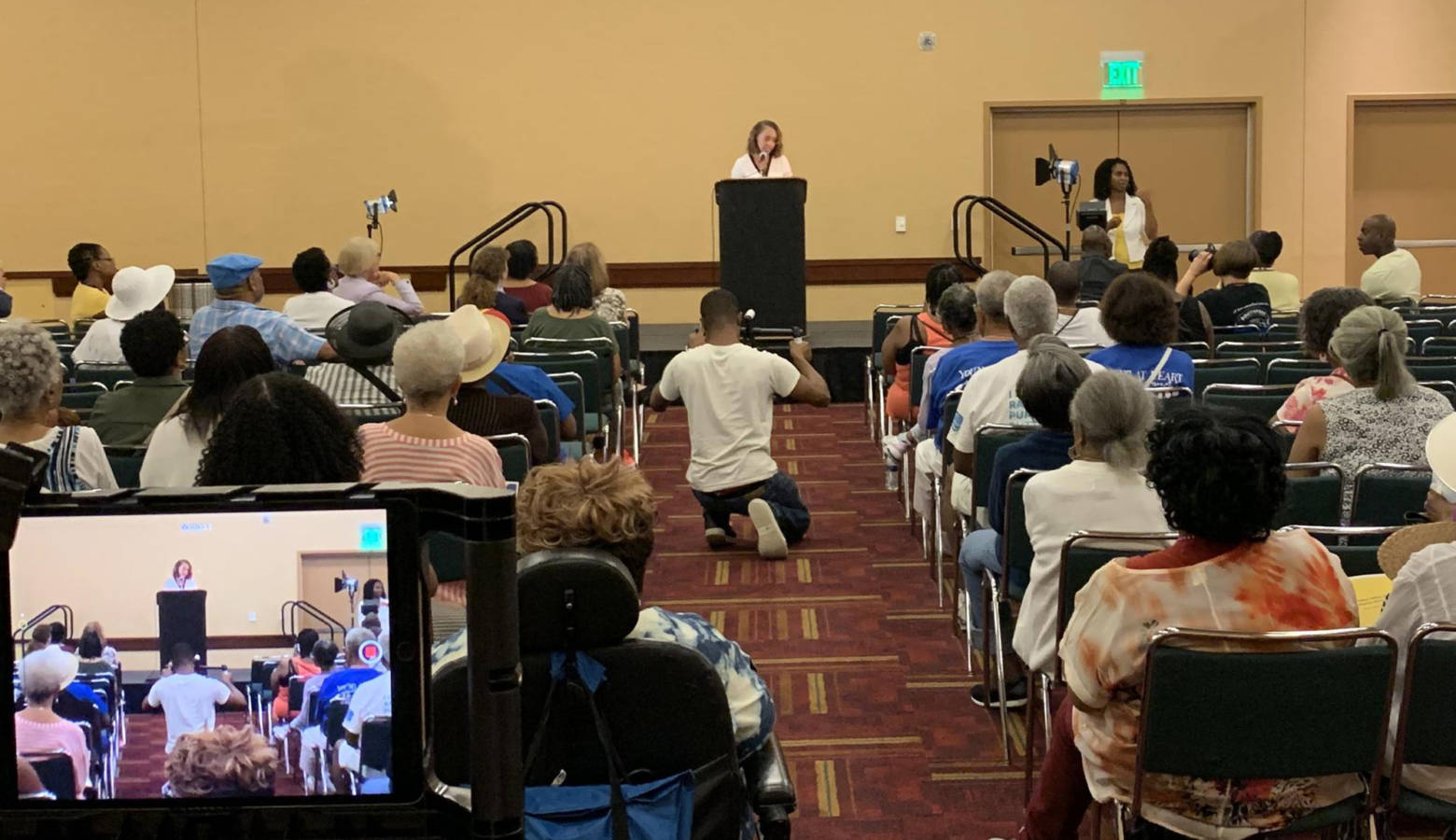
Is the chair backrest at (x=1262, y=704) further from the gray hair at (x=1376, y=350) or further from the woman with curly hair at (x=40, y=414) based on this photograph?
the woman with curly hair at (x=40, y=414)

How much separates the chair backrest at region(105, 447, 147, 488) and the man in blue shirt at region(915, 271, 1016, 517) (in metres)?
2.73

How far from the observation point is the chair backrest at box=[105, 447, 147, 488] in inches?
173

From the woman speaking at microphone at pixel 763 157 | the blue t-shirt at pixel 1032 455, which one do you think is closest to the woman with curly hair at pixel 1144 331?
the blue t-shirt at pixel 1032 455

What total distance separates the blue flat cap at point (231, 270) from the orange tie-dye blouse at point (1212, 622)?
17.3 feet

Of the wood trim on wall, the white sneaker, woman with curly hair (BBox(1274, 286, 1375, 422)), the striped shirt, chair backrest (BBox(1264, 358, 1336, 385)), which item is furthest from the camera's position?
the wood trim on wall

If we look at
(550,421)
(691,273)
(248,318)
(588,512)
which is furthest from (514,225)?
(588,512)

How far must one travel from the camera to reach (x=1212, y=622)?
268 cm

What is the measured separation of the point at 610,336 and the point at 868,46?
20.7 ft

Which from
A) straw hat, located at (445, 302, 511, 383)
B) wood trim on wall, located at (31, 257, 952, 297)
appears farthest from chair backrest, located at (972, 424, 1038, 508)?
wood trim on wall, located at (31, 257, 952, 297)

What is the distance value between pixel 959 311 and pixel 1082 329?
2.50 ft

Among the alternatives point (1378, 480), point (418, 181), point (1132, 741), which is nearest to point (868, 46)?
point (418, 181)

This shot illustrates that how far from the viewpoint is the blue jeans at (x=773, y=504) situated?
651cm

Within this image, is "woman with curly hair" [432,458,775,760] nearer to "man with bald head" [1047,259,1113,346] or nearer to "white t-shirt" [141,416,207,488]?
"white t-shirt" [141,416,207,488]

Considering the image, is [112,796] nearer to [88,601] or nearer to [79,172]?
[88,601]
